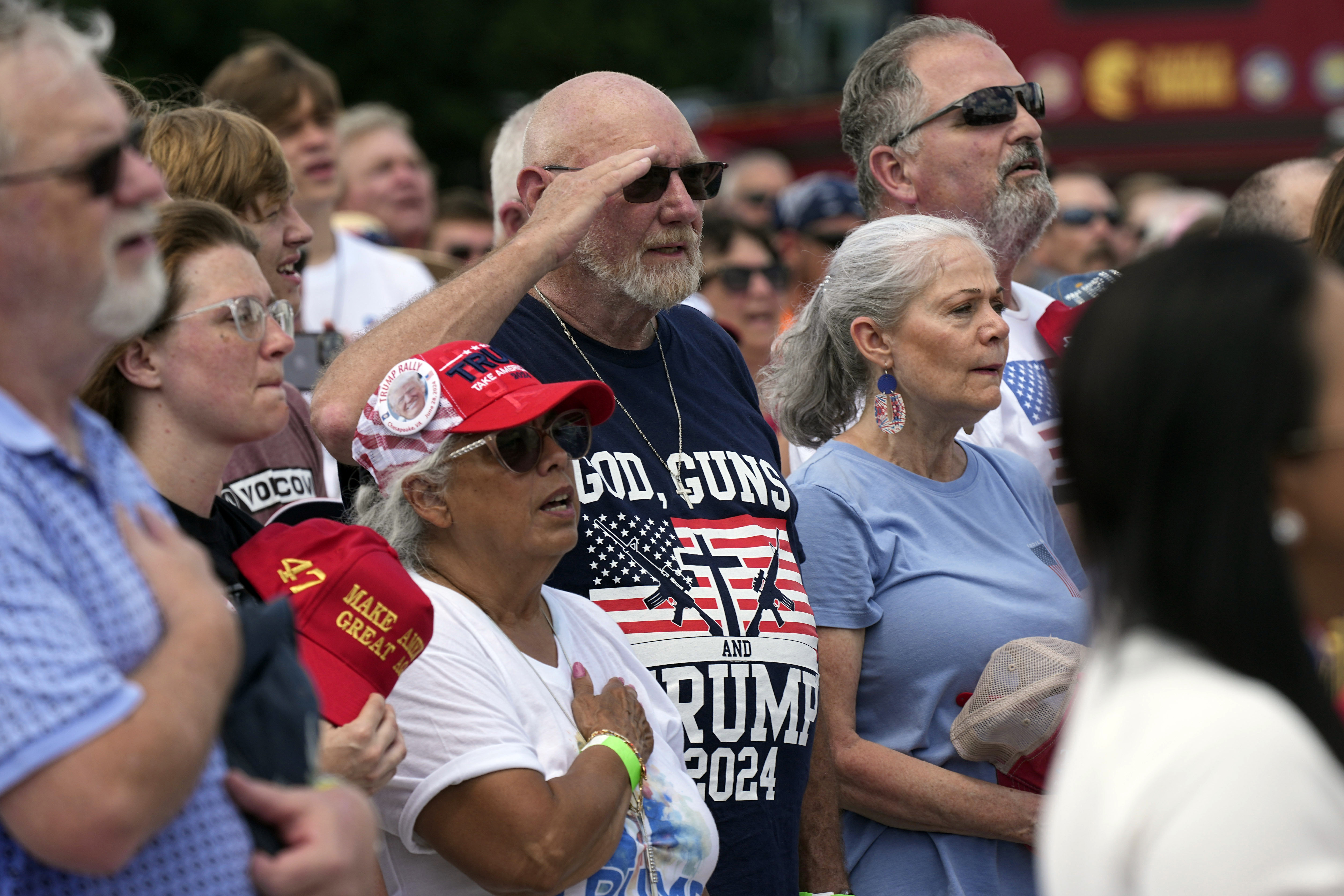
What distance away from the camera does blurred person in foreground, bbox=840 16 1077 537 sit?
4.00 metres

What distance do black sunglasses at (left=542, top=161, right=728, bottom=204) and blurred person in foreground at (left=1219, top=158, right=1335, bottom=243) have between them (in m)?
1.87

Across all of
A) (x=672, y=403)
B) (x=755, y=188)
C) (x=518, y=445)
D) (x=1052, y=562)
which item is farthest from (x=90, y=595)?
(x=755, y=188)

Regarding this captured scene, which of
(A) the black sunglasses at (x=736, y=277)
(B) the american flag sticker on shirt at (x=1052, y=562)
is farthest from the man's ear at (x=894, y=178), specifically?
(A) the black sunglasses at (x=736, y=277)

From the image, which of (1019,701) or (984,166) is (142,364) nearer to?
(1019,701)

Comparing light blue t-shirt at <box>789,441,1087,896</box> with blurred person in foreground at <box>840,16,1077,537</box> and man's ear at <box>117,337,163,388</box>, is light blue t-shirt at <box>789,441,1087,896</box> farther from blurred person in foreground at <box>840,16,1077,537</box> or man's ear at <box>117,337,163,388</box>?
man's ear at <box>117,337,163,388</box>

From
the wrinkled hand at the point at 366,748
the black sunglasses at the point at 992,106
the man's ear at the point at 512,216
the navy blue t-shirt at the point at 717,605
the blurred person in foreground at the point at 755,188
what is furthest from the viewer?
the blurred person in foreground at the point at 755,188

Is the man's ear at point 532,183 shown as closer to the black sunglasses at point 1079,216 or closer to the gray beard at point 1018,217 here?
the gray beard at point 1018,217

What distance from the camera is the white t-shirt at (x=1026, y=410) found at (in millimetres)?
3938

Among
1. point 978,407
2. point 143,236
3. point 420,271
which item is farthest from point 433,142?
point 143,236

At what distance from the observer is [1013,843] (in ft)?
10.4

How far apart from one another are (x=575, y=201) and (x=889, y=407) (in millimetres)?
912

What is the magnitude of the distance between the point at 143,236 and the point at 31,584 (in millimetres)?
431

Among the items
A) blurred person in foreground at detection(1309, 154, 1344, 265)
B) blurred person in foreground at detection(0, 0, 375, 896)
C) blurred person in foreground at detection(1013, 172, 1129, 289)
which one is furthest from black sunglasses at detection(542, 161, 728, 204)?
blurred person in foreground at detection(1013, 172, 1129, 289)

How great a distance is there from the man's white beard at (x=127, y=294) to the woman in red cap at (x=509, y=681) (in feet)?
→ 3.10
